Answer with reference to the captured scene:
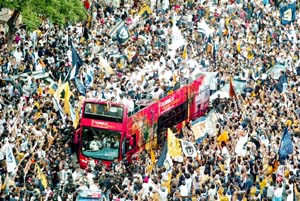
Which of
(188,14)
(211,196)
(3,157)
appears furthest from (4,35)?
(211,196)

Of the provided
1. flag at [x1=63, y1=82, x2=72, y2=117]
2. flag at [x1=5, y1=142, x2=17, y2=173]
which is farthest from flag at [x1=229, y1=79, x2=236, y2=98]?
flag at [x1=5, y1=142, x2=17, y2=173]

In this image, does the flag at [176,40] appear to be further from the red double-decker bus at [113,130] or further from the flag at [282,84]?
the red double-decker bus at [113,130]

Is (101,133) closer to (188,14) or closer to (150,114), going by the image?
(150,114)

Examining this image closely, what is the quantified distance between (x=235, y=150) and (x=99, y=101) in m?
4.50

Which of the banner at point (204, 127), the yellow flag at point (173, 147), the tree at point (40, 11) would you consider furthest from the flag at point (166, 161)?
the tree at point (40, 11)

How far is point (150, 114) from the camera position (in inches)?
1363

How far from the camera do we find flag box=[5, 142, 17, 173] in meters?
29.2

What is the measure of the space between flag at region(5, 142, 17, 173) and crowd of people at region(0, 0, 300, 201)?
63mm

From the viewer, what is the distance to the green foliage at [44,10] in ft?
128

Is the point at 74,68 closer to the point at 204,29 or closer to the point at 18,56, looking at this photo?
the point at 18,56

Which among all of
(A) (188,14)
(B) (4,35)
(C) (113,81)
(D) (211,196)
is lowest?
(D) (211,196)

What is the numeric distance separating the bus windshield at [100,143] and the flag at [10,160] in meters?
3.69

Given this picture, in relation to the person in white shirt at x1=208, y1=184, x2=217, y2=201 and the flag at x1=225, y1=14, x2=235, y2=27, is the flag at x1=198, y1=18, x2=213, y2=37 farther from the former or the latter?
the person in white shirt at x1=208, y1=184, x2=217, y2=201

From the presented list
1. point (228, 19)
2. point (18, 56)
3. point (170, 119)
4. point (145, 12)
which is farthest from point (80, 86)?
point (228, 19)
